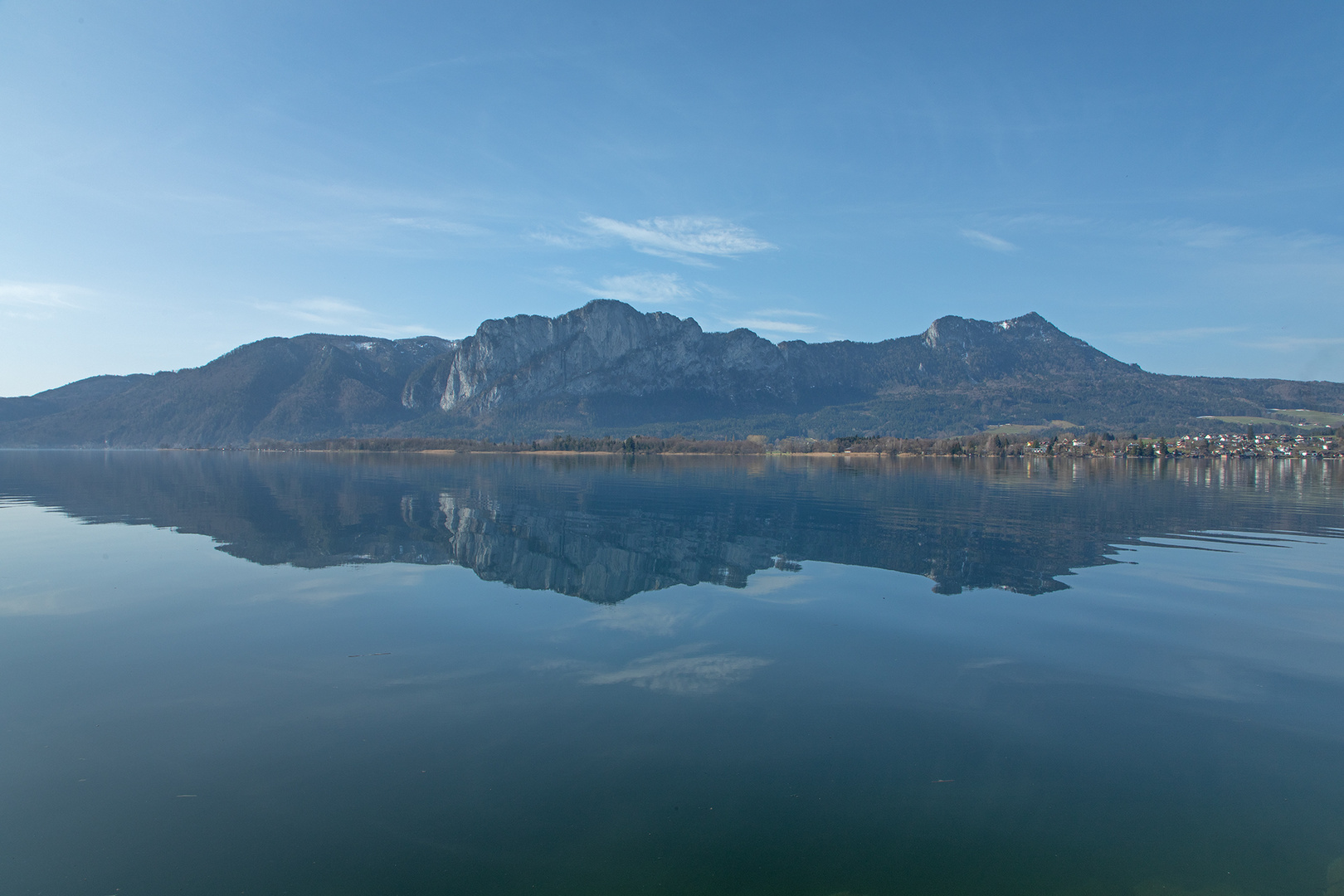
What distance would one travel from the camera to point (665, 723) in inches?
446

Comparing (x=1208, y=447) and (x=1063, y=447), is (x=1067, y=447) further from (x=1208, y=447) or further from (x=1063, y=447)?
(x=1208, y=447)

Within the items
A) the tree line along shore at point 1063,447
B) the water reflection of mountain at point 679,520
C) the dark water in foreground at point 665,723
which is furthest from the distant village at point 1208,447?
the dark water in foreground at point 665,723

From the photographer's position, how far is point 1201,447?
542ft

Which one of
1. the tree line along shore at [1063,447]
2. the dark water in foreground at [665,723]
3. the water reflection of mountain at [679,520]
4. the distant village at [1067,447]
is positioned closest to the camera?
the dark water in foreground at [665,723]

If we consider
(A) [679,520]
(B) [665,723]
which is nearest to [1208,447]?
(A) [679,520]

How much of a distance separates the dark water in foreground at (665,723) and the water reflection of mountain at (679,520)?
0.61 m

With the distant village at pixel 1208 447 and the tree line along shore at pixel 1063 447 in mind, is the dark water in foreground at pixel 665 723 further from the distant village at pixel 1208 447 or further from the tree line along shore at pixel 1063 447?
the distant village at pixel 1208 447

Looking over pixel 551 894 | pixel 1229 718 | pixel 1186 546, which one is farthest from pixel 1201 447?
pixel 551 894

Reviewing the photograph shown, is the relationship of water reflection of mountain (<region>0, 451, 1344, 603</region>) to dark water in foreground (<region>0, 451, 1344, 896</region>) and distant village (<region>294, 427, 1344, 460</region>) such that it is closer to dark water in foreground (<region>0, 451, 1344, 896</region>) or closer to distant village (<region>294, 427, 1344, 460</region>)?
dark water in foreground (<region>0, 451, 1344, 896</region>)

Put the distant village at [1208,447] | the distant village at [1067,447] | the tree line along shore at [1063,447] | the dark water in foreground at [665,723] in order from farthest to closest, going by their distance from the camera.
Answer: the tree line along shore at [1063,447] → the distant village at [1067,447] → the distant village at [1208,447] → the dark water in foreground at [665,723]

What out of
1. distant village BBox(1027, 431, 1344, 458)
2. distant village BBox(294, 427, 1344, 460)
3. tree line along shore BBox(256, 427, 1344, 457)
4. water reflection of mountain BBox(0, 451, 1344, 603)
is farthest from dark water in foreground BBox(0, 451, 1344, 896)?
distant village BBox(1027, 431, 1344, 458)

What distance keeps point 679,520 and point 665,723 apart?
27562 millimetres

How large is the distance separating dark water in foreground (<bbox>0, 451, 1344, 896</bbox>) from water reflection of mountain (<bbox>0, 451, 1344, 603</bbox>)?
61cm

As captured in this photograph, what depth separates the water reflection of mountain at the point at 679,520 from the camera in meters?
25.5
